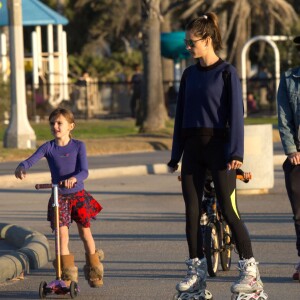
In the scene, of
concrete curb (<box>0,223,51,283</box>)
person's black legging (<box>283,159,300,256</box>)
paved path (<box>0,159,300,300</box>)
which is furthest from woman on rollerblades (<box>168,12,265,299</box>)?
concrete curb (<box>0,223,51,283</box>)

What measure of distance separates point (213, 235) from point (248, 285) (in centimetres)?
166

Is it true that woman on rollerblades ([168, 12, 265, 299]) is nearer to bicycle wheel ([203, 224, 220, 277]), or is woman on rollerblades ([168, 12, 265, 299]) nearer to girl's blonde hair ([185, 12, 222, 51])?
girl's blonde hair ([185, 12, 222, 51])

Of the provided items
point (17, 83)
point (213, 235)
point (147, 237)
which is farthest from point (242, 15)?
point (213, 235)

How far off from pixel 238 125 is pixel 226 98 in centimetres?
23

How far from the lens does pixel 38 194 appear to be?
17234 millimetres

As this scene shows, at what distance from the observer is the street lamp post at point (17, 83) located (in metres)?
24.0

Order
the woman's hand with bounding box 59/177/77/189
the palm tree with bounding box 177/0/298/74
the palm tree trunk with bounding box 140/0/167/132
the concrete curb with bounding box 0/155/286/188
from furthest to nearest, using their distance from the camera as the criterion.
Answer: the palm tree with bounding box 177/0/298/74
the palm tree trunk with bounding box 140/0/167/132
the concrete curb with bounding box 0/155/286/188
the woman's hand with bounding box 59/177/77/189

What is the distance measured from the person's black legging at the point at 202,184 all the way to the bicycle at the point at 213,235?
1248 millimetres

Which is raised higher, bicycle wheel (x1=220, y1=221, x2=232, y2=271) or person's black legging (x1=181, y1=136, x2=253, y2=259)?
person's black legging (x1=181, y1=136, x2=253, y2=259)

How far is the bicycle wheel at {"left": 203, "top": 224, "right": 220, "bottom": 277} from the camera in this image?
31.7ft

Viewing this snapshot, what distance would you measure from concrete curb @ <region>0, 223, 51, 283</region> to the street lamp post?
12.1 metres

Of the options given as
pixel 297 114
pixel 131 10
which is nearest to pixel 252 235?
pixel 297 114

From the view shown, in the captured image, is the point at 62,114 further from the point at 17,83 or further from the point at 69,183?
the point at 17,83

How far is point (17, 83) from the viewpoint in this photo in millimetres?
23969
